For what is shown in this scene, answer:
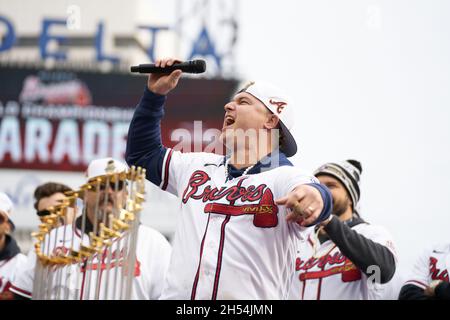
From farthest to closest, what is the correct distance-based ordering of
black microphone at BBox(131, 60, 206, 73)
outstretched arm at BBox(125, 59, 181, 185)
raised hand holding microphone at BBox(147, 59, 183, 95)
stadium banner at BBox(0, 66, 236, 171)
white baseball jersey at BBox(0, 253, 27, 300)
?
stadium banner at BBox(0, 66, 236, 171) < white baseball jersey at BBox(0, 253, 27, 300) < outstretched arm at BBox(125, 59, 181, 185) < raised hand holding microphone at BBox(147, 59, 183, 95) < black microphone at BBox(131, 60, 206, 73)

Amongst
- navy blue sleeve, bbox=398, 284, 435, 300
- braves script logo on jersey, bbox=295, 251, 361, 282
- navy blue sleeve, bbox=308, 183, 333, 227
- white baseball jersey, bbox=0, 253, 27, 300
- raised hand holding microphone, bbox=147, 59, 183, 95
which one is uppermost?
raised hand holding microphone, bbox=147, 59, 183, 95

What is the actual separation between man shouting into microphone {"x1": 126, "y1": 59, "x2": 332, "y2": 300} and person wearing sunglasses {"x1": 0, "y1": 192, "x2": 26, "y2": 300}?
7.48 feet

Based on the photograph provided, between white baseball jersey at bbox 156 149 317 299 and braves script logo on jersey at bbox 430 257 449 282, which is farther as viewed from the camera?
braves script logo on jersey at bbox 430 257 449 282

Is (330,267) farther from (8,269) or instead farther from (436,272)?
(8,269)

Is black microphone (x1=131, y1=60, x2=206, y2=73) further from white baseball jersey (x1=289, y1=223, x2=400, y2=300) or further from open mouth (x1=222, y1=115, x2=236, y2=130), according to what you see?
white baseball jersey (x1=289, y1=223, x2=400, y2=300)

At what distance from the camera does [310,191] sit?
12.1ft

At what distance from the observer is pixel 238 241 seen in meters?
3.96

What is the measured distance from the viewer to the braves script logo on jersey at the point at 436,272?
5.72 m

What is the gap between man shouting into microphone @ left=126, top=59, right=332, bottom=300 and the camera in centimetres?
391

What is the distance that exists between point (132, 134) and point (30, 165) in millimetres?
13278

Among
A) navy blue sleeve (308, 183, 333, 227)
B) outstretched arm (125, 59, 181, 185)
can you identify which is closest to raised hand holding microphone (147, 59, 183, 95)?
outstretched arm (125, 59, 181, 185)
